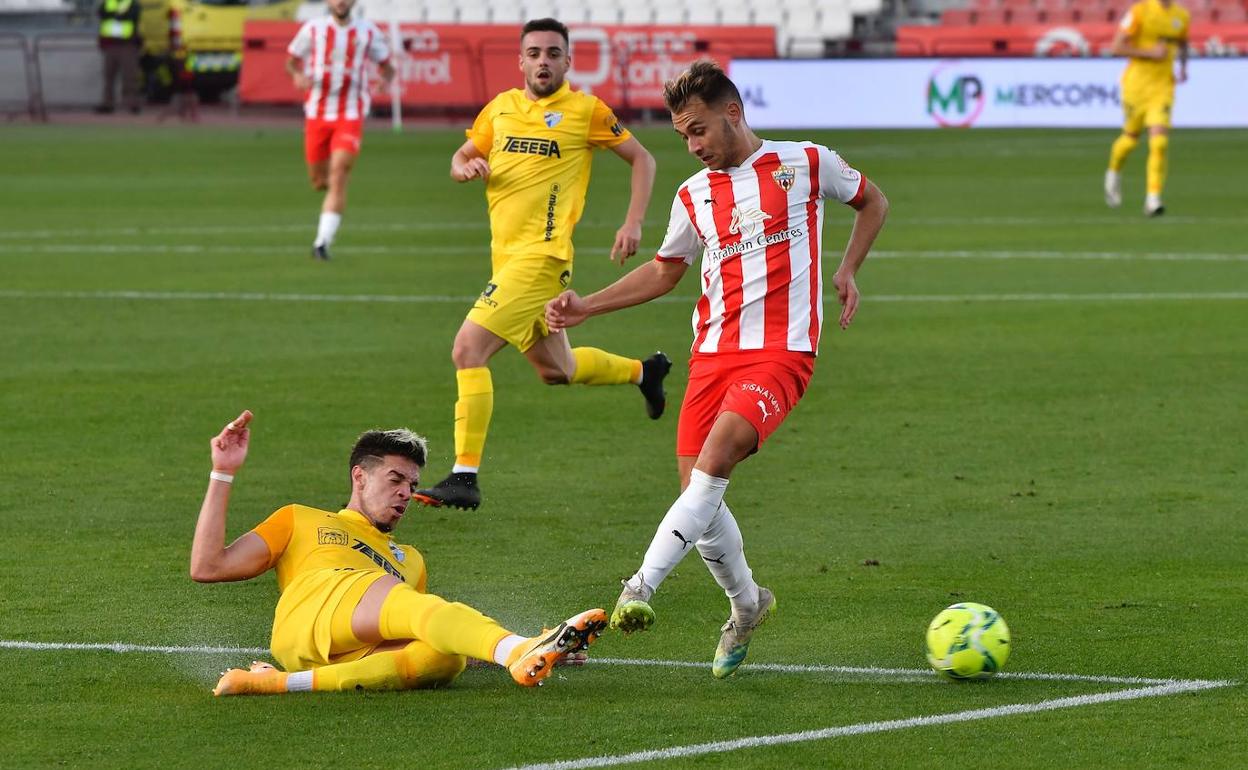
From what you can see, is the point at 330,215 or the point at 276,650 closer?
the point at 276,650

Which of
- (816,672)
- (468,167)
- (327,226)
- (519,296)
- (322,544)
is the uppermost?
(468,167)

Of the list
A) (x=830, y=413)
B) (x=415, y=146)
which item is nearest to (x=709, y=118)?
(x=830, y=413)

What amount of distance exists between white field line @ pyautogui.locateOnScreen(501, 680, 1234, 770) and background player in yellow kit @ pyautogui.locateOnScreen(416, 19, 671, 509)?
3.99m

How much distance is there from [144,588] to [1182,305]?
→ 985 centimetres

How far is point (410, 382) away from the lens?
487 inches

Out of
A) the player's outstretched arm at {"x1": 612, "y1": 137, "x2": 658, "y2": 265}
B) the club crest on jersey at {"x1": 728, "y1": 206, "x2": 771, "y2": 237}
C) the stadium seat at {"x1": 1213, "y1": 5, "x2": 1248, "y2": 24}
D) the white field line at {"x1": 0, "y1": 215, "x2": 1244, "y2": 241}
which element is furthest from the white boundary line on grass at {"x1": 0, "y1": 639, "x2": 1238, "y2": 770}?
the stadium seat at {"x1": 1213, "y1": 5, "x2": 1248, "y2": 24}

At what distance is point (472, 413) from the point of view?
933 cm

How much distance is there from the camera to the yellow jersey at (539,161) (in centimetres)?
981

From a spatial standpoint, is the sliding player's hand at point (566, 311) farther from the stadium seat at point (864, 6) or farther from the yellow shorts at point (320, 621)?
the stadium seat at point (864, 6)

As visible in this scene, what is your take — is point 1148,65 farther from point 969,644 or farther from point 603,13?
point 603,13

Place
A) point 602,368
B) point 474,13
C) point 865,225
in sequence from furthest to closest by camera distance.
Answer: point 474,13 → point 602,368 → point 865,225

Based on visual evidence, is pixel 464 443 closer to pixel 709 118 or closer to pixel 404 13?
pixel 709 118

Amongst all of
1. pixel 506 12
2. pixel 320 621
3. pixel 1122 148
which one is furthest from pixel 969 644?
Answer: pixel 506 12

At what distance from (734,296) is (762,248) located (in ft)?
0.61
